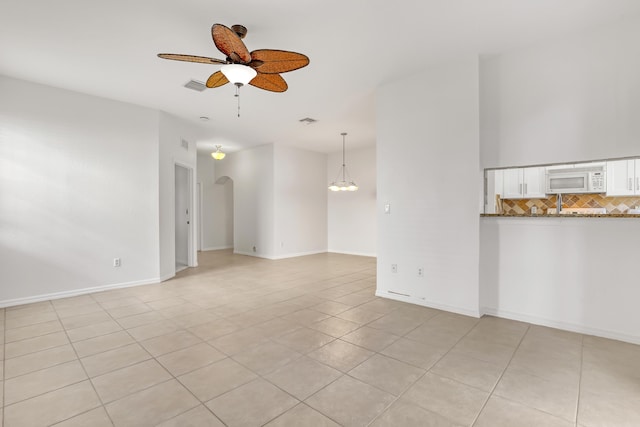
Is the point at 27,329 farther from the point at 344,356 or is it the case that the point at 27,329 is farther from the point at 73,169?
the point at 344,356

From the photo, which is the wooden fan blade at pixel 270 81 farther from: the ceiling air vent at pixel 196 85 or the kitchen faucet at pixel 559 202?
the kitchen faucet at pixel 559 202

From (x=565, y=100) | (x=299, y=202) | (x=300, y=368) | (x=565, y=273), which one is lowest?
(x=300, y=368)

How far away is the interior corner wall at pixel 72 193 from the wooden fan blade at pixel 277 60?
3.27 metres

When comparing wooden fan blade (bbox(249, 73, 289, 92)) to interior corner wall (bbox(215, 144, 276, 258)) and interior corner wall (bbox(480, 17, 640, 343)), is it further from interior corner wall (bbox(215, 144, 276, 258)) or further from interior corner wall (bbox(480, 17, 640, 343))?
interior corner wall (bbox(215, 144, 276, 258))

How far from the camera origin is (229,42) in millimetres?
2270

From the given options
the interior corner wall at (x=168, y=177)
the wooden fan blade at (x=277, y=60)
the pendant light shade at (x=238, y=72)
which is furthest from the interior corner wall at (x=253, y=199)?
the pendant light shade at (x=238, y=72)

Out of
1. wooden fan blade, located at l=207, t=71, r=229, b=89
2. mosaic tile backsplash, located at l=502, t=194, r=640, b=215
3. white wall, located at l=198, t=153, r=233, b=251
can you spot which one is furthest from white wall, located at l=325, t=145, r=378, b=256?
wooden fan blade, located at l=207, t=71, r=229, b=89

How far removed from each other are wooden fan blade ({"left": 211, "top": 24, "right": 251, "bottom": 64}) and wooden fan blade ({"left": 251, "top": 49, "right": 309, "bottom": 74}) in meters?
0.09

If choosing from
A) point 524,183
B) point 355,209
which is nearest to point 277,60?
point 524,183

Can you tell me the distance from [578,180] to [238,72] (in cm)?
364

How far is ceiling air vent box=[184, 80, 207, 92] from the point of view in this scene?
4.02 meters

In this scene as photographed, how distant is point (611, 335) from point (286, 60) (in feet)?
12.6

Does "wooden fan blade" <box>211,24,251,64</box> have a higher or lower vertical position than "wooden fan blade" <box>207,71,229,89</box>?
lower

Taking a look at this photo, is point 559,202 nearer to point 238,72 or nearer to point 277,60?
point 277,60
